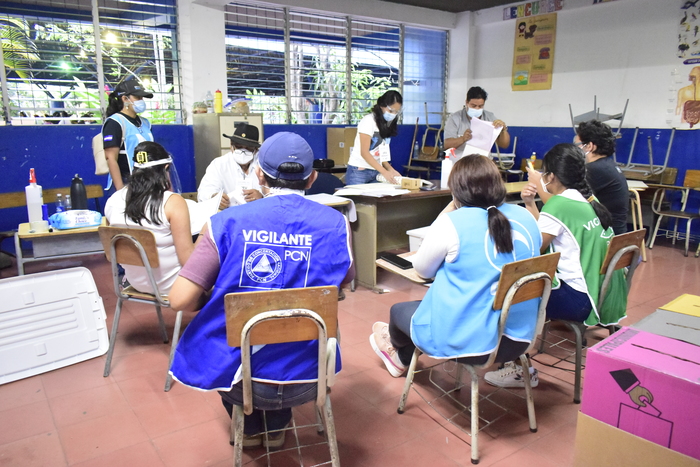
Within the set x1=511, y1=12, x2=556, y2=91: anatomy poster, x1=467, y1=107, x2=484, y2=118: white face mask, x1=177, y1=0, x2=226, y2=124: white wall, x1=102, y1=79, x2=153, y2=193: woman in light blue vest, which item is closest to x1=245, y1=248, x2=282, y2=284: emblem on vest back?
x1=102, y1=79, x2=153, y2=193: woman in light blue vest

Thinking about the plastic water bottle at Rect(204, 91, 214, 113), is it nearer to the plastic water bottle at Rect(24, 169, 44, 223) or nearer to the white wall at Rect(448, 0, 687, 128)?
the plastic water bottle at Rect(24, 169, 44, 223)

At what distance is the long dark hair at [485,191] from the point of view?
6.44ft

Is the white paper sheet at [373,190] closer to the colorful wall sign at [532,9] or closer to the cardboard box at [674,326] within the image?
the cardboard box at [674,326]

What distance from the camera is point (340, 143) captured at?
6.86m

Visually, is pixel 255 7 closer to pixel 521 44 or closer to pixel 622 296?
pixel 521 44

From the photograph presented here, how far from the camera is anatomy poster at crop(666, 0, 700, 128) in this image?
5.66 metres

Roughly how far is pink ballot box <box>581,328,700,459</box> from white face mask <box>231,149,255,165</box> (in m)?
2.69

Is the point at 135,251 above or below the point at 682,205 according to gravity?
above

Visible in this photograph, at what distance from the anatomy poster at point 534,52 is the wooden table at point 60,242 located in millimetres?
6267

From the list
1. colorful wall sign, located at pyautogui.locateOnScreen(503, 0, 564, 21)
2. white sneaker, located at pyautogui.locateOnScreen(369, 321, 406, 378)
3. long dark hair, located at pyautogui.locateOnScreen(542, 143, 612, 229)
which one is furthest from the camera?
colorful wall sign, located at pyautogui.locateOnScreen(503, 0, 564, 21)

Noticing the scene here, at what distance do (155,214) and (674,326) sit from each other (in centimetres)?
228

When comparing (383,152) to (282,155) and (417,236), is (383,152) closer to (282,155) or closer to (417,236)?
(417,236)

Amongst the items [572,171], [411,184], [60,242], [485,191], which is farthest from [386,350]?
[60,242]

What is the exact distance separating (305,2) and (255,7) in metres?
0.65
